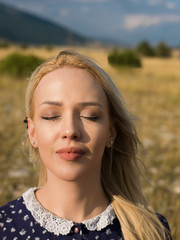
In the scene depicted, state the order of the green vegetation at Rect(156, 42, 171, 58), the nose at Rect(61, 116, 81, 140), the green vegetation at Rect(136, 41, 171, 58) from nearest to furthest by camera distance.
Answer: the nose at Rect(61, 116, 81, 140) → the green vegetation at Rect(136, 41, 171, 58) → the green vegetation at Rect(156, 42, 171, 58)

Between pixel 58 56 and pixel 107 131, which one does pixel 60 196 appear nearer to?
pixel 107 131

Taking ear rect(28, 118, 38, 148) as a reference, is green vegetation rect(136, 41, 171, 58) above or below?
above

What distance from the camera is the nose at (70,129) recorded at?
1857 millimetres

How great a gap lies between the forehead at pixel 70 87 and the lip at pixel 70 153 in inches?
10.0

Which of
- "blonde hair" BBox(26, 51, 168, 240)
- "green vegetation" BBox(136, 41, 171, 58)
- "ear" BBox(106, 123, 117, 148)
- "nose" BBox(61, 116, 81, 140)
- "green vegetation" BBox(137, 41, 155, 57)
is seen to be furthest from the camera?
"green vegetation" BBox(136, 41, 171, 58)

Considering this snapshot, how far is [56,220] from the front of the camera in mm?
2008

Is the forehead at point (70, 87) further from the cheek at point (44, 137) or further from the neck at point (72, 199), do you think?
the neck at point (72, 199)

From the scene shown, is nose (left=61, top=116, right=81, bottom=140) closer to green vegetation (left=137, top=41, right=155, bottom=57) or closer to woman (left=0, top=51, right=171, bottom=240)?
woman (left=0, top=51, right=171, bottom=240)

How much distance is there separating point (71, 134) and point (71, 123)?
0.06 metres

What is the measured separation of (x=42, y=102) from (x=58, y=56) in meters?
0.31

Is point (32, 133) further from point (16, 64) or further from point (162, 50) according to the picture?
point (162, 50)

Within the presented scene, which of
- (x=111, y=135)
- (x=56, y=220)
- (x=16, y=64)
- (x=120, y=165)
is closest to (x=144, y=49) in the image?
(x=16, y=64)

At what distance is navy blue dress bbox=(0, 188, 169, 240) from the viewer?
6.52ft

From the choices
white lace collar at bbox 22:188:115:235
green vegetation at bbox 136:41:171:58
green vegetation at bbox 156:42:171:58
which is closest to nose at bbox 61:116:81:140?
white lace collar at bbox 22:188:115:235
